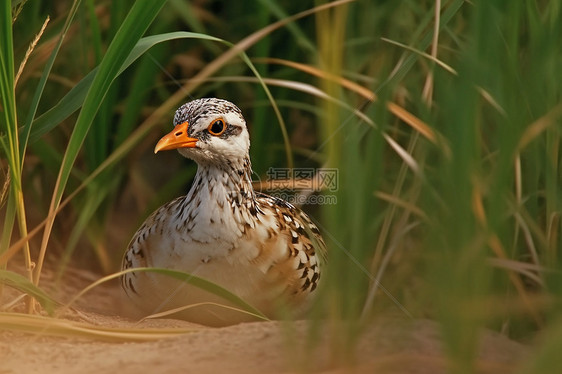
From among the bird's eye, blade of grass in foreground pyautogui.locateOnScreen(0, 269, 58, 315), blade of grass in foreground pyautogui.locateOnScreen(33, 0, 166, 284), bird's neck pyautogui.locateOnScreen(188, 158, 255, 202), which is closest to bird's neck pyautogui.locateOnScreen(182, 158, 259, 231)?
bird's neck pyautogui.locateOnScreen(188, 158, 255, 202)

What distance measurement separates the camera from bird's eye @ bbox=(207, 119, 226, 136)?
3602mm

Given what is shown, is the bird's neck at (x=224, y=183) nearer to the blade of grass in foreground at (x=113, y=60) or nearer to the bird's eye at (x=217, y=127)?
the bird's eye at (x=217, y=127)

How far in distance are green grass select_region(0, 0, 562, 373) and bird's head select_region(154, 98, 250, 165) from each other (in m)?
0.20

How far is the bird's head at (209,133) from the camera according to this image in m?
3.53

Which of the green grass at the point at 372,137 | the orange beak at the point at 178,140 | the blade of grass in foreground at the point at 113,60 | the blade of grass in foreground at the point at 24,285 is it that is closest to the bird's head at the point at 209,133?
the orange beak at the point at 178,140

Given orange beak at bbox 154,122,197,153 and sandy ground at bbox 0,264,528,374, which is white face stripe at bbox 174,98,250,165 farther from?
sandy ground at bbox 0,264,528,374

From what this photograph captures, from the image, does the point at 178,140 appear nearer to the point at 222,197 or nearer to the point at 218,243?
the point at 222,197

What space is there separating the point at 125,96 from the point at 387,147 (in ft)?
4.79

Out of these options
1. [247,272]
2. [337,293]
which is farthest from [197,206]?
[337,293]

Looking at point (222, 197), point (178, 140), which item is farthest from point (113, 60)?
point (222, 197)

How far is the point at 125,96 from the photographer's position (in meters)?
4.62

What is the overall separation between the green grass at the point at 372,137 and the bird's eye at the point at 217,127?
0.22 metres

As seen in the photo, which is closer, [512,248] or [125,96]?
[512,248]

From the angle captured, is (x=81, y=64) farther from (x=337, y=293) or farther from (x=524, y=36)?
(x=337, y=293)
